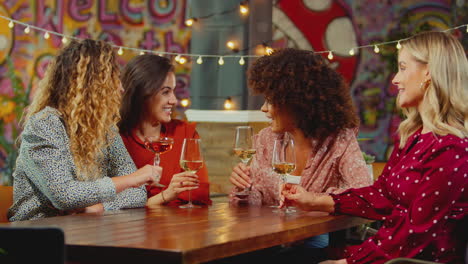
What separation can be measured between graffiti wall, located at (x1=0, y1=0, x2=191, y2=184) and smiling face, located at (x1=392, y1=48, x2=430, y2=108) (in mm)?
4235

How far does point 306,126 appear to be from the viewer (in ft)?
10.5

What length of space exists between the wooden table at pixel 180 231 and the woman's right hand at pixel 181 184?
0.11 meters

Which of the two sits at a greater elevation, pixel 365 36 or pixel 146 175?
pixel 365 36

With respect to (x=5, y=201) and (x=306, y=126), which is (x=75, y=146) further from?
(x=306, y=126)

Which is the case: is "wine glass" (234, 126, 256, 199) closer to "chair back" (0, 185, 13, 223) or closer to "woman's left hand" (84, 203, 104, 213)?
"woman's left hand" (84, 203, 104, 213)

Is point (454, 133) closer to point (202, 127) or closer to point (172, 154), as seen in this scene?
point (172, 154)

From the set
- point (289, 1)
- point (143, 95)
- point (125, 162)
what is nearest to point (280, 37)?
point (289, 1)

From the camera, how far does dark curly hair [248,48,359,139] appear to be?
10.5 feet

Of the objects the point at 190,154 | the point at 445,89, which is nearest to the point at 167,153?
the point at 190,154

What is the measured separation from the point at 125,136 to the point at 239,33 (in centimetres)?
239

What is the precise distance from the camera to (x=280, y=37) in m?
6.21

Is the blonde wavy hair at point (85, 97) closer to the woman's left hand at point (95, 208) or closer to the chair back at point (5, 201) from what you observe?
the woman's left hand at point (95, 208)

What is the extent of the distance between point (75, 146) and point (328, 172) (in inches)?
Result: 46.6

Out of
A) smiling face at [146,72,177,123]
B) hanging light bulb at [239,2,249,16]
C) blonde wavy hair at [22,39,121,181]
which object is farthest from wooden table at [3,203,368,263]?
hanging light bulb at [239,2,249,16]
